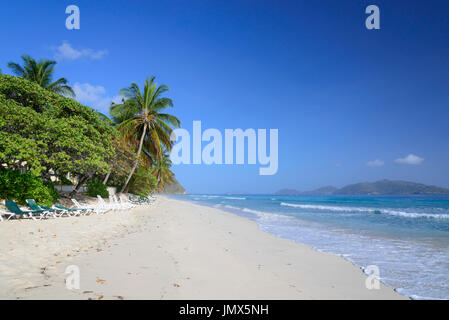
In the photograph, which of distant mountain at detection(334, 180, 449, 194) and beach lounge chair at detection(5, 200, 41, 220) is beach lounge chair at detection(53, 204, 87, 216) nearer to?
beach lounge chair at detection(5, 200, 41, 220)

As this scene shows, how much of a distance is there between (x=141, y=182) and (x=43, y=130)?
14.6 meters

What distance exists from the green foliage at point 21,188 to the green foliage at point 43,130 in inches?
24.1

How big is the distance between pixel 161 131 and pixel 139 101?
3.15 metres

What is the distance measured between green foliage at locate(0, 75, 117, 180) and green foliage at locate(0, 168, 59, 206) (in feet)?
2.01

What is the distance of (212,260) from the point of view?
192 inches

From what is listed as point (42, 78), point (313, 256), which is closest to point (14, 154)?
point (313, 256)

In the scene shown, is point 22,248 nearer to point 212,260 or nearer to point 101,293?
point 101,293

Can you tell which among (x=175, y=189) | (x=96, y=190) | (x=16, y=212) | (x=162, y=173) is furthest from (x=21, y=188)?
(x=175, y=189)

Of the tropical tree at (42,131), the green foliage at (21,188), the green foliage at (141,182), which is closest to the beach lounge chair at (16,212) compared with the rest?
the green foliage at (21,188)

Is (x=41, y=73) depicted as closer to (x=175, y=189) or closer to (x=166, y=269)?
(x=166, y=269)

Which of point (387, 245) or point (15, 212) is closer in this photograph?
point (387, 245)

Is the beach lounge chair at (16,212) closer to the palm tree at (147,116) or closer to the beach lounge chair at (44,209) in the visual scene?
the beach lounge chair at (44,209)

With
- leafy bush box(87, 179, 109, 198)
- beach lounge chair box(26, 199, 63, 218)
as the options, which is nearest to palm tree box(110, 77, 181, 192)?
leafy bush box(87, 179, 109, 198)

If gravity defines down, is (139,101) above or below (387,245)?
above
